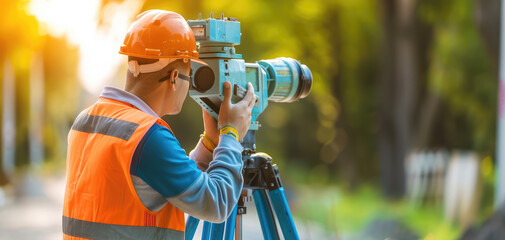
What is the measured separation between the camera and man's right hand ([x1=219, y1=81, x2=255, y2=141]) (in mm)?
2455

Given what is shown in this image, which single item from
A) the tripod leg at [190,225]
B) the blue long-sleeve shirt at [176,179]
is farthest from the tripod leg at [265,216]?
the blue long-sleeve shirt at [176,179]

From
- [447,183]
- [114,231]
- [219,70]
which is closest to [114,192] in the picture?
[114,231]

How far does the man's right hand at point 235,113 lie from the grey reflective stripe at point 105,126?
1.39ft

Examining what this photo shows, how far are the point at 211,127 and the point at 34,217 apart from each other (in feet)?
33.4

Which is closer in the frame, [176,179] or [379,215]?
[176,179]

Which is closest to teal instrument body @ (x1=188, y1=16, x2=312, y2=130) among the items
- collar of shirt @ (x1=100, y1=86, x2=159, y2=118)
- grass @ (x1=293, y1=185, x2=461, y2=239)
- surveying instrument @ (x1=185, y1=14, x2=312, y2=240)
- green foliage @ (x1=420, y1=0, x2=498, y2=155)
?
surveying instrument @ (x1=185, y1=14, x2=312, y2=240)

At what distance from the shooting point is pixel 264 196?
296 cm

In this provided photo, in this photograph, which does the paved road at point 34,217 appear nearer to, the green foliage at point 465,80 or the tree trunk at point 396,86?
the tree trunk at point 396,86

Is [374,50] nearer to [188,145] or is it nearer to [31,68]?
[188,145]

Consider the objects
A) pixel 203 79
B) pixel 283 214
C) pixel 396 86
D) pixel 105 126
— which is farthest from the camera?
pixel 396 86

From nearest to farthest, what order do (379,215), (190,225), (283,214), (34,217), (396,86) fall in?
(283,214) → (190,225) → (379,215) → (34,217) → (396,86)

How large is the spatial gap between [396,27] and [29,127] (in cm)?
1883

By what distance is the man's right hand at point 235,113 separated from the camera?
246cm

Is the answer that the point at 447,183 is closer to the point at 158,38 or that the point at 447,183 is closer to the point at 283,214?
the point at 283,214
